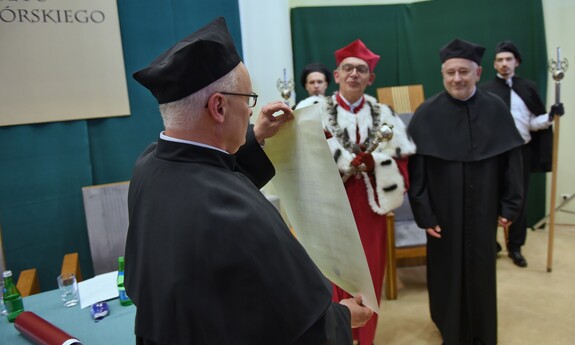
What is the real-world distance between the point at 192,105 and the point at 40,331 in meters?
1.01

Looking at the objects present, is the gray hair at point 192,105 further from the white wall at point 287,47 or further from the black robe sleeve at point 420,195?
the white wall at point 287,47

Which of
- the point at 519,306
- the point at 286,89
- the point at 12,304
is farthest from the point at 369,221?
the point at 12,304

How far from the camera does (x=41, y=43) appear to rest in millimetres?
2881

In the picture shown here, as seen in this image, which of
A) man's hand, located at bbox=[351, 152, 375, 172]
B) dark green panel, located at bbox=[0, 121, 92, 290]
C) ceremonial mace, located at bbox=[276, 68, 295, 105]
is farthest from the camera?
ceremonial mace, located at bbox=[276, 68, 295, 105]

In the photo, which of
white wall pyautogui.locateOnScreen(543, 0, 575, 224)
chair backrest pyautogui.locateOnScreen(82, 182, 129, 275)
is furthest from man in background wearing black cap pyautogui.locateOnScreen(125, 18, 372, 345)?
white wall pyautogui.locateOnScreen(543, 0, 575, 224)

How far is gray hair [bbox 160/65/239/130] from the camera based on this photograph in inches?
39.8

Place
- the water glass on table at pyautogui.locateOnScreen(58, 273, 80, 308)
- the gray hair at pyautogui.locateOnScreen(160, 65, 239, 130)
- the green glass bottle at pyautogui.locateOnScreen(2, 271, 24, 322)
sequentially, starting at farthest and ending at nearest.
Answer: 1. the water glass on table at pyautogui.locateOnScreen(58, 273, 80, 308)
2. the green glass bottle at pyautogui.locateOnScreen(2, 271, 24, 322)
3. the gray hair at pyautogui.locateOnScreen(160, 65, 239, 130)

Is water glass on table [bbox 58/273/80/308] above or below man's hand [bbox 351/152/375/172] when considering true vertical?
below

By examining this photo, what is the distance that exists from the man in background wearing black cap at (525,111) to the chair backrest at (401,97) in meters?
0.81

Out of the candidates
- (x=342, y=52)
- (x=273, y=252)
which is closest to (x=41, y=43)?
(x=342, y=52)

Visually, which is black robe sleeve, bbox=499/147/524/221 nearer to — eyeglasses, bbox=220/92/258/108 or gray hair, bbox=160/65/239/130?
eyeglasses, bbox=220/92/258/108

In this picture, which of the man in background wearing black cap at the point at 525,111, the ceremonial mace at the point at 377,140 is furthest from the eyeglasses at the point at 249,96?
the man in background wearing black cap at the point at 525,111

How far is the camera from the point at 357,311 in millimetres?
1207

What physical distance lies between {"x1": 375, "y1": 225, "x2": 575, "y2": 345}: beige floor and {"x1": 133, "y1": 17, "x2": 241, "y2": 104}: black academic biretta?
237 centimetres
